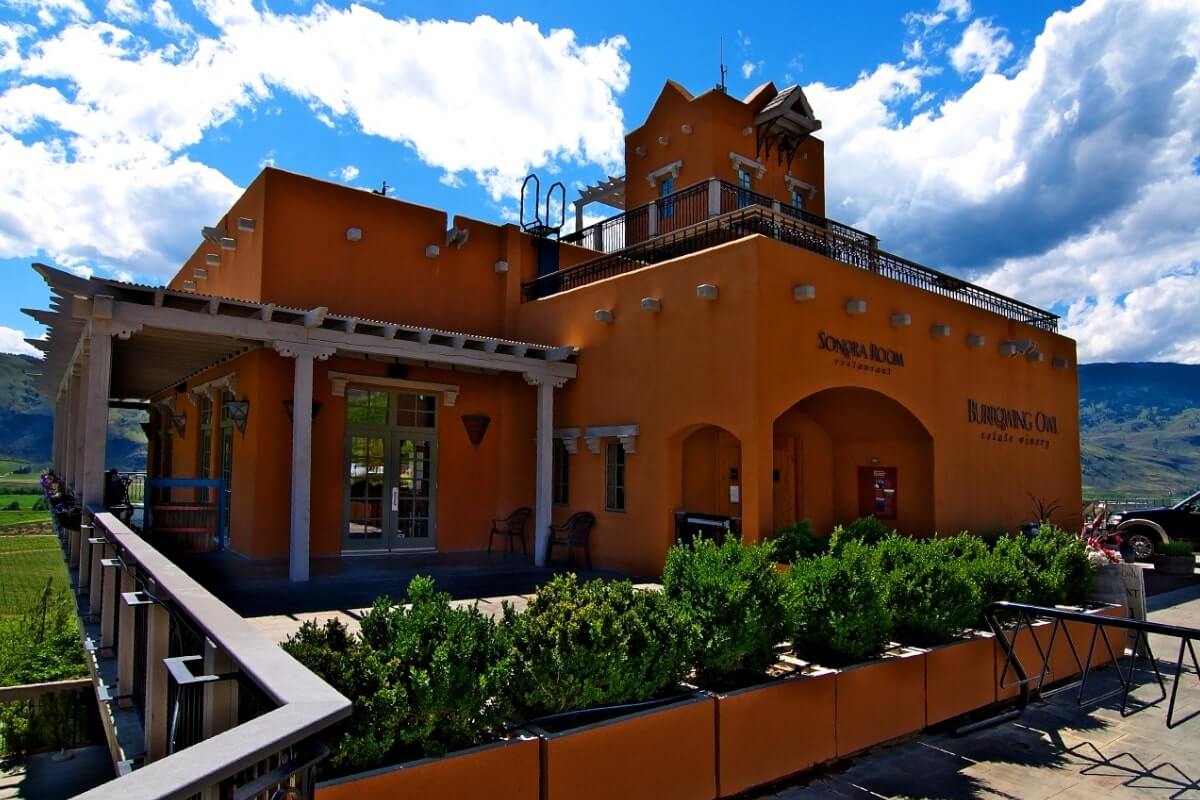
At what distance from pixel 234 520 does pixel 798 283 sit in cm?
849

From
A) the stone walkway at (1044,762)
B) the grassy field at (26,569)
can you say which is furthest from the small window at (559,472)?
the grassy field at (26,569)

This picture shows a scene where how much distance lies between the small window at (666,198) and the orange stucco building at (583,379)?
0.45 meters

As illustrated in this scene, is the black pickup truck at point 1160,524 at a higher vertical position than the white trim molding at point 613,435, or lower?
lower

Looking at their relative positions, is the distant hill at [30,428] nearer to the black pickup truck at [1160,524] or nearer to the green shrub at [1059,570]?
the black pickup truck at [1160,524]

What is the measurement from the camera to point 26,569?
103 ft

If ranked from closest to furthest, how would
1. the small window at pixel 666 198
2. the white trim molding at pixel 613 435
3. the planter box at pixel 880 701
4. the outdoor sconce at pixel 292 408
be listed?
1. the planter box at pixel 880 701
2. the outdoor sconce at pixel 292 408
3. the white trim molding at pixel 613 435
4. the small window at pixel 666 198

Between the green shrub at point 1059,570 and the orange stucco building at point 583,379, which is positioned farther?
the orange stucco building at point 583,379

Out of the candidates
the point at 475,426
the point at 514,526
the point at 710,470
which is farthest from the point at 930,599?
the point at 475,426

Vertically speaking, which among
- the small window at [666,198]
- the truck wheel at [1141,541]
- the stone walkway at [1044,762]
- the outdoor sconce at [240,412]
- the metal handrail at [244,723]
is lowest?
the stone walkway at [1044,762]

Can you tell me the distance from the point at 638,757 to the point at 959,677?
11.0ft

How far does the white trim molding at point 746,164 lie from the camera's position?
52.3 ft

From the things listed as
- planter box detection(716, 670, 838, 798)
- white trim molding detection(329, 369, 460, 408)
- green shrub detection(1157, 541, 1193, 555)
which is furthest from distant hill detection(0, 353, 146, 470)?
planter box detection(716, 670, 838, 798)

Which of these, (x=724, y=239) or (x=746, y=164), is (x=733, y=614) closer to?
(x=724, y=239)

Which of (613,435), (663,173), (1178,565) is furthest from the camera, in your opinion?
(663,173)
